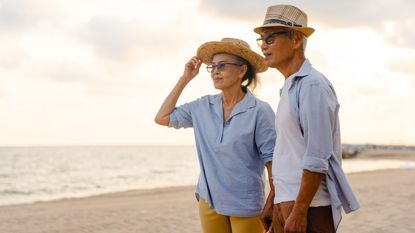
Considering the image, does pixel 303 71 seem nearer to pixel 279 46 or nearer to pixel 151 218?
pixel 279 46

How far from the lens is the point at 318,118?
2402 millimetres

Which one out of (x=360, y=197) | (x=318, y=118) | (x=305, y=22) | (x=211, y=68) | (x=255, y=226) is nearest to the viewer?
(x=318, y=118)

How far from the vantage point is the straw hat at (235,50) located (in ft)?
11.0

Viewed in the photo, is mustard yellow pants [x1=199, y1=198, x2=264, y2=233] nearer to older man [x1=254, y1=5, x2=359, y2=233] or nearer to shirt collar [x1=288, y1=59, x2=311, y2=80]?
older man [x1=254, y1=5, x2=359, y2=233]

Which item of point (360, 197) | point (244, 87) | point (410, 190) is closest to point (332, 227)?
point (244, 87)

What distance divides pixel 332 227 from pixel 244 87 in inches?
49.1

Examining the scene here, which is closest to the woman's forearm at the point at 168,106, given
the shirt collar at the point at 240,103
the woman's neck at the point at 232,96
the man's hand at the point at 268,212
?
the shirt collar at the point at 240,103

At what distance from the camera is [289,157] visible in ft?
8.31

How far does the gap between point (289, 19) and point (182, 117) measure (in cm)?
111

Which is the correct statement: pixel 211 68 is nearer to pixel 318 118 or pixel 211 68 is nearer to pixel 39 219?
pixel 318 118

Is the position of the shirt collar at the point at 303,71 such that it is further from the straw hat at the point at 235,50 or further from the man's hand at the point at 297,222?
the straw hat at the point at 235,50

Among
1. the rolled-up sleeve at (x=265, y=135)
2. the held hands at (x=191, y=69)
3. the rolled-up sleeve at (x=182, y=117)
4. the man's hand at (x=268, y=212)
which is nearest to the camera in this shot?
the man's hand at (x=268, y=212)

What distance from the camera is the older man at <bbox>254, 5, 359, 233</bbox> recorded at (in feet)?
7.91

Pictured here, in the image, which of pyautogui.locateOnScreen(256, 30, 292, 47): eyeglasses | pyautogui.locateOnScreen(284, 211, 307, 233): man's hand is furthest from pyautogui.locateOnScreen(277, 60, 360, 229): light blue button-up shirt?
pyautogui.locateOnScreen(256, 30, 292, 47): eyeglasses
